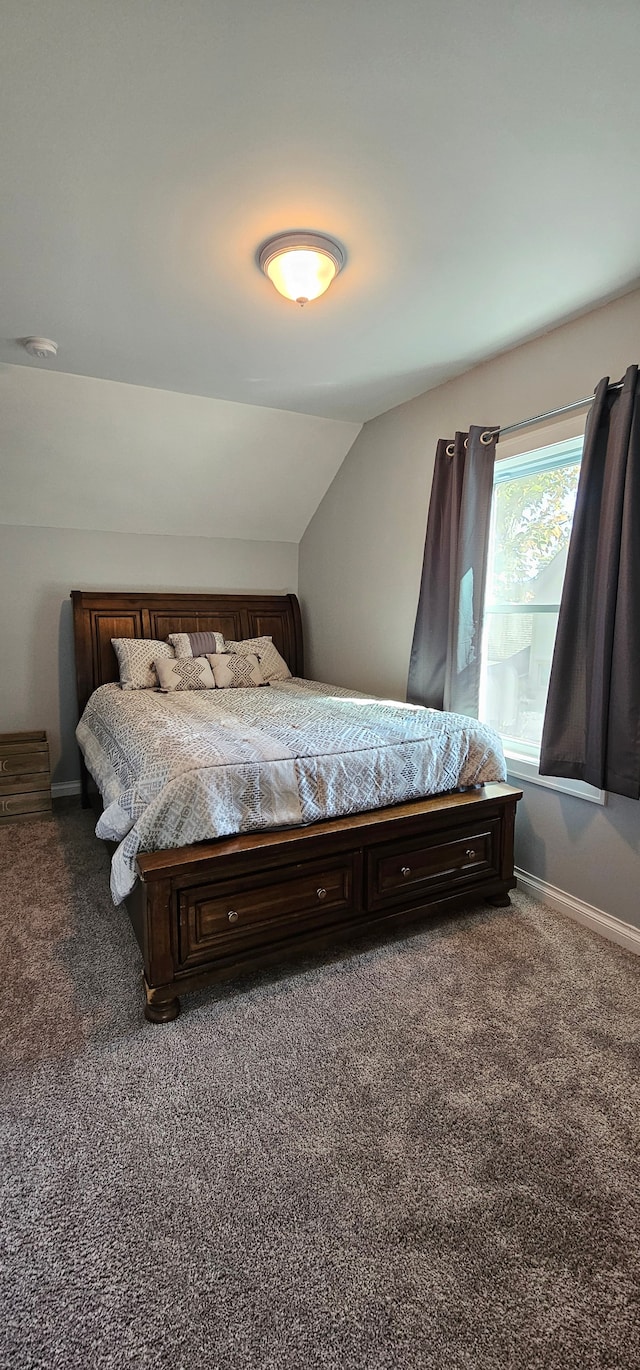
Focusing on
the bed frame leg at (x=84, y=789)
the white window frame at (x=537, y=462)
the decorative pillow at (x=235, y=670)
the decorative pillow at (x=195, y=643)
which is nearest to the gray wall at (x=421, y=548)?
the white window frame at (x=537, y=462)

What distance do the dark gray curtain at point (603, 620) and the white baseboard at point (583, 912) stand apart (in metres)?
0.55

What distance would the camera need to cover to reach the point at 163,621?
165 inches

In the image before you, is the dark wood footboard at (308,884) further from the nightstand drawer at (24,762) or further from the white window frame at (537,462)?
the nightstand drawer at (24,762)

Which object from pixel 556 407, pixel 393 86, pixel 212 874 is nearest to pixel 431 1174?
pixel 212 874

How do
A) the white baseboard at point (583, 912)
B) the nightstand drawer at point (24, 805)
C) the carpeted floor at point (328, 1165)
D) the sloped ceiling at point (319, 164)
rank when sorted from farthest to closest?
the nightstand drawer at point (24, 805)
the white baseboard at point (583, 912)
the sloped ceiling at point (319, 164)
the carpeted floor at point (328, 1165)

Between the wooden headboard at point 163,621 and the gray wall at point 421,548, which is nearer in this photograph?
the gray wall at point 421,548

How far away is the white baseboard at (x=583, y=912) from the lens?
7.57 ft

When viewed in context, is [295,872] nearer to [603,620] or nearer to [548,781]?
[548,781]

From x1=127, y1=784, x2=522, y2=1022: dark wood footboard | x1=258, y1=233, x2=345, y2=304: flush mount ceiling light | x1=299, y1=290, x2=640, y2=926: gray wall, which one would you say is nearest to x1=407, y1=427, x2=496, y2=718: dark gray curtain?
x1=299, y1=290, x2=640, y2=926: gray wall

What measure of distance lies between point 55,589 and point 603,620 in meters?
3.32

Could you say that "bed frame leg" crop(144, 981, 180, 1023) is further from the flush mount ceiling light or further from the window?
the flush mount ceiling light

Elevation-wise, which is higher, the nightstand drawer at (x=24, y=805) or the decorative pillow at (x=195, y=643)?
the decorative pillow at (x=195, y=643)

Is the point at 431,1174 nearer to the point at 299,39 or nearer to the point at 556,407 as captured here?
the point at 299,39

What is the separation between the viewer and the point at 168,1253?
1.19 meters
